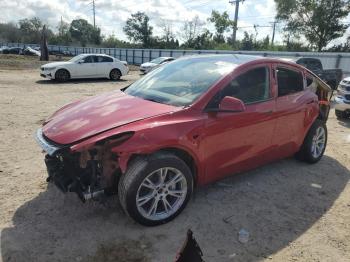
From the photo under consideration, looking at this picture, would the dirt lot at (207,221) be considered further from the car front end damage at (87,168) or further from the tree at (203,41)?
the tree at (203,41)

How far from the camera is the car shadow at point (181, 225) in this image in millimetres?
3205

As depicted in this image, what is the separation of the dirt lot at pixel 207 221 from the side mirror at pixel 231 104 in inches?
46.0

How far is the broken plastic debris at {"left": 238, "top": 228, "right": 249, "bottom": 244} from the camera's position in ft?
11.3

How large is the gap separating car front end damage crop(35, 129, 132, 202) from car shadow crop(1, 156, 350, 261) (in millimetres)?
434

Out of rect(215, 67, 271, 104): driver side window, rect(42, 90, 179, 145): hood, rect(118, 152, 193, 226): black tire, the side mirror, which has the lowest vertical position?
rect(118, 152, 193, 226): black tire

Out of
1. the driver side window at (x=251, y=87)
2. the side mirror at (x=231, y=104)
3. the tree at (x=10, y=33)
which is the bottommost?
the side mirror at (x=231, y=104)

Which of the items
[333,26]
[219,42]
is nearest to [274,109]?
[333,26]

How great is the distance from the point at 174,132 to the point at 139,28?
88.0 m

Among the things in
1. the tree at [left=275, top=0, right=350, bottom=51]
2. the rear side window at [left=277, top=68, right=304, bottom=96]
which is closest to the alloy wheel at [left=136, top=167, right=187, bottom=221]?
the rear side window at [left=277, top=68, right=304, bottom=96]

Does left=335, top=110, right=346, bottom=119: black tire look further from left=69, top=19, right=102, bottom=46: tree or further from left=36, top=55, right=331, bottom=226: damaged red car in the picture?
left=69, top=19, right=102, bottom=46: tree

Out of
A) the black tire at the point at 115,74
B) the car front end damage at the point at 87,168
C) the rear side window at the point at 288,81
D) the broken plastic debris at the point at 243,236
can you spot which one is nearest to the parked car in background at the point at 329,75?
the black tire at the point at 115,74

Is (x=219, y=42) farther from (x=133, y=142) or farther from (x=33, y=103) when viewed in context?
(x=133, y=142)

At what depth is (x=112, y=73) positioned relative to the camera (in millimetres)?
19172

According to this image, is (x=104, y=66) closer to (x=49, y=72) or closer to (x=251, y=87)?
(x=49, y=72)
